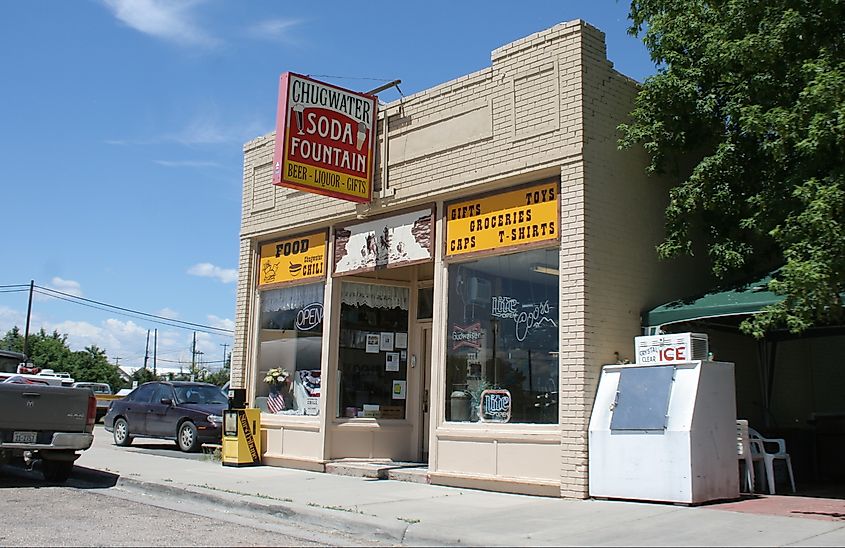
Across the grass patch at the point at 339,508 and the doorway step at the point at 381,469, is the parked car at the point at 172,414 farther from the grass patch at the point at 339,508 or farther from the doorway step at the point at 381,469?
the grass patch at the point at 339,508

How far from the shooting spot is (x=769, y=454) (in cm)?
1133

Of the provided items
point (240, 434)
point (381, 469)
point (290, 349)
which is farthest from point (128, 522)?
point (290, 349)

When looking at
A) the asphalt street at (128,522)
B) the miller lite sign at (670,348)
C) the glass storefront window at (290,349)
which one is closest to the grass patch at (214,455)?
the glass storefront window at (290,349)

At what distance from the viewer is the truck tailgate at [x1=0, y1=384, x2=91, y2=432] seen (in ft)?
38.9

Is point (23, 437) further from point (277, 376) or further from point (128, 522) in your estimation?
point (277, 376)

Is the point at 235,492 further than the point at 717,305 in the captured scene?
Yes

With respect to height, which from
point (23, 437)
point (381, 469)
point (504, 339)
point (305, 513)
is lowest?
point (305, 513)

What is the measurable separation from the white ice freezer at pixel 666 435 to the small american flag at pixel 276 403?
6892 mm

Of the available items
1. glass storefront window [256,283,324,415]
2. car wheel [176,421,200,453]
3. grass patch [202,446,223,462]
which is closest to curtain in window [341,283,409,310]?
glass storefront window [256,283,324,415]

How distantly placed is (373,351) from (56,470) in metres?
5.43

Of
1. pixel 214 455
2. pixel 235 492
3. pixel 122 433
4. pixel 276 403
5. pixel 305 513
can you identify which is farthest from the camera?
pixel 122 433

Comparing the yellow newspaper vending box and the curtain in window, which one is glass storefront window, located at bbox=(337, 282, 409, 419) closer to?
the curtain in window

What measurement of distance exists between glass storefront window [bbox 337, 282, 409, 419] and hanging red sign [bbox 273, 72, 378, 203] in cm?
212

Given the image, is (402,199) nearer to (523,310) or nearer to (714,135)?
(523,310)
